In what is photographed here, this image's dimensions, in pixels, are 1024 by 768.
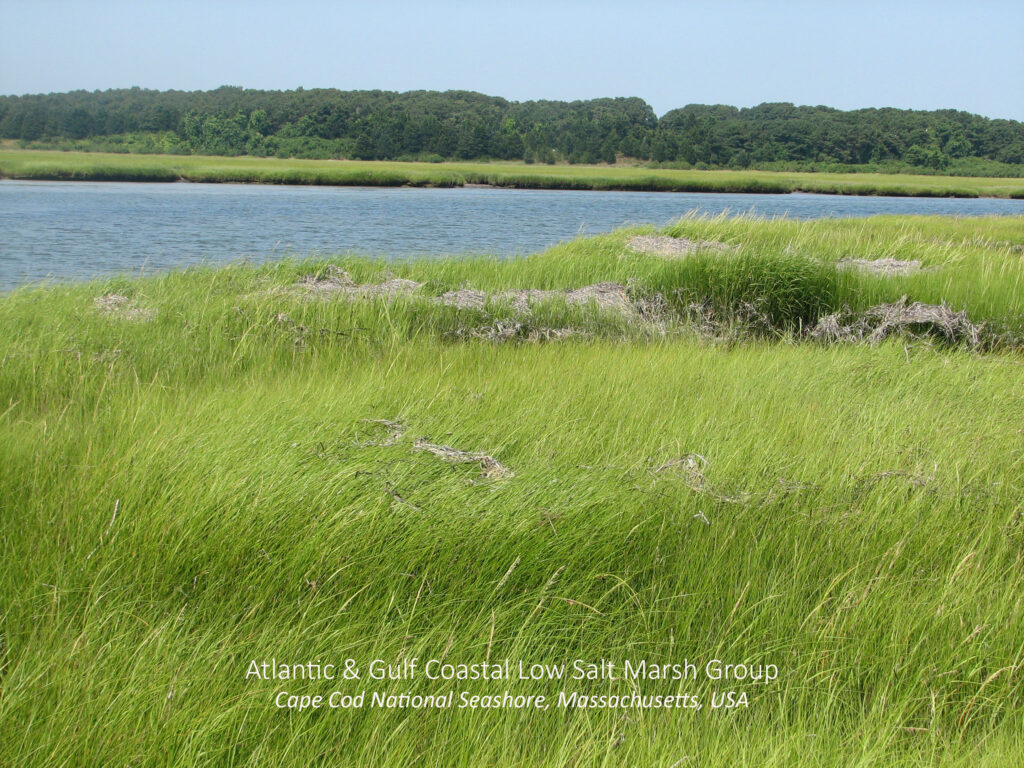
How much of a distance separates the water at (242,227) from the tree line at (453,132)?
4882 cm

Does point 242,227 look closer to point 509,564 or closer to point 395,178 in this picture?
point 509,564

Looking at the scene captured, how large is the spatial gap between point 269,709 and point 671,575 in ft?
5.36

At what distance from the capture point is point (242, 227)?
23109 mm

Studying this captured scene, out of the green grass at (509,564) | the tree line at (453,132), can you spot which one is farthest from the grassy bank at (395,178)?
the green grass at (509,564)

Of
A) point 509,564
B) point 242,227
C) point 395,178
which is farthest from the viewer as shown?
point 395,178

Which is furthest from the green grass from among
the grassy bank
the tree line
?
the tree line

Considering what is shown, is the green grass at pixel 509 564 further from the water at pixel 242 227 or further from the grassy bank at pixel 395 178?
the grassy bank at pixel 395 178

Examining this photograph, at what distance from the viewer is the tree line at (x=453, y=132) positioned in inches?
3268

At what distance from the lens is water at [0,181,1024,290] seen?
15594 mm

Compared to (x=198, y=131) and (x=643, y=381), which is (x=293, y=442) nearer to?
(x=643, y=381)

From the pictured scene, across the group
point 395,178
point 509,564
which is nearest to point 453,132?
point 395,178

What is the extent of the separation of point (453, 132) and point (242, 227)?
70.8 metres

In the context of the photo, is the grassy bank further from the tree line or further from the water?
the tree line

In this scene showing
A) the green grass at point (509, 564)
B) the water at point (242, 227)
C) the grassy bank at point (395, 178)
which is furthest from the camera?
the grassy bank at point (395, 178)
